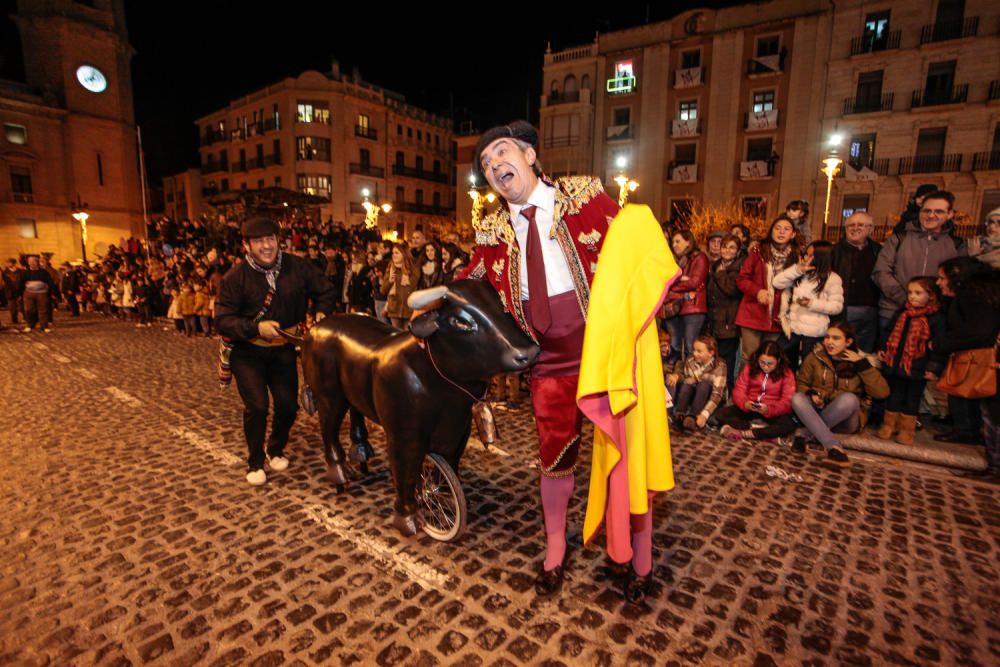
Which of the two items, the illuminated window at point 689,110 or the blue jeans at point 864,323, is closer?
the blue jeans at point 864,323

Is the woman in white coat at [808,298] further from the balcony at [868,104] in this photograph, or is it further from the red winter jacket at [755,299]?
the balcony at [868,104]

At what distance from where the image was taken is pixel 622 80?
96.6 ft

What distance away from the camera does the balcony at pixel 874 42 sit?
23.2 metres

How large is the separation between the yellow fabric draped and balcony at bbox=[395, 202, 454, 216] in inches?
1922

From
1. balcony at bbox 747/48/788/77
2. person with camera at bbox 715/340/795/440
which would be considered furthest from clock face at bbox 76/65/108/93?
person with camera at bbox 715/340/795/440

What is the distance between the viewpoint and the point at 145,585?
3016 mm

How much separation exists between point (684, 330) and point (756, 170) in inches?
937

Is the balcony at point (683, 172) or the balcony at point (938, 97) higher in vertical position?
the balcony at point (938, 97)

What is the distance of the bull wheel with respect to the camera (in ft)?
11.3

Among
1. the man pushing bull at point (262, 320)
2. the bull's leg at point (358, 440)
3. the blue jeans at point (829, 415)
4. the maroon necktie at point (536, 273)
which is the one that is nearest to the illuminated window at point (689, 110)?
the blue jeans at point (829, 415)

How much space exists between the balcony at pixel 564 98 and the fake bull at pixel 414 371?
1225 inches

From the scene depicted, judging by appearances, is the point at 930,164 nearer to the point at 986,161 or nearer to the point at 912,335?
the point at 986,161

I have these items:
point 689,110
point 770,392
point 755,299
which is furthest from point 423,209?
point 770,392

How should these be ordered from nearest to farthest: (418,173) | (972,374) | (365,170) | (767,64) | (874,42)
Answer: (972,374) < (874,42) < (767,64) < (365,170) < (418,173)
